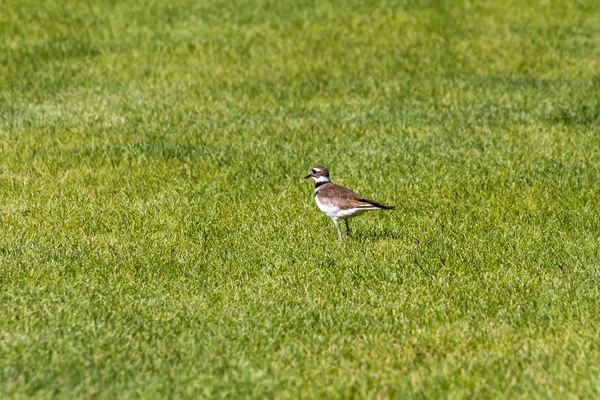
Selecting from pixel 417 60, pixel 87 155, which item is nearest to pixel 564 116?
pixel 417 60

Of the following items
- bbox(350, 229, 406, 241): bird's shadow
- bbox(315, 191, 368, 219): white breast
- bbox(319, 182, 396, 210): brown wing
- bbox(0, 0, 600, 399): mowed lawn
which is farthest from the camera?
bbox(350, 229, 406, 241): bird's shadow

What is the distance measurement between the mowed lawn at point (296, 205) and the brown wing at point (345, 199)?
53 cm

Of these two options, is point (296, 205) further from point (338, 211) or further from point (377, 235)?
point (338, 211)

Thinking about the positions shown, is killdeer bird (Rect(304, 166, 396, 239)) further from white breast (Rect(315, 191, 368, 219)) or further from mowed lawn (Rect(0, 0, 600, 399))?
mowed lawn (Rect(0, 0, 600, 399))

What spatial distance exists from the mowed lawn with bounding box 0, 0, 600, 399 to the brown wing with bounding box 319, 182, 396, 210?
53cm

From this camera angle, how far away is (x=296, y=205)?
41.7 feet

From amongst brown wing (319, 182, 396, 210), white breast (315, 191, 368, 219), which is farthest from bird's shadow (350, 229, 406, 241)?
brown wing (319, 182, 396, 210)

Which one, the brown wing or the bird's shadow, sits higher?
the brown wing

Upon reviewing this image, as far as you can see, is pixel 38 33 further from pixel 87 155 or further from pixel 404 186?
pixel 404 186

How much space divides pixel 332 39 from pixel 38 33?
25.9 ft

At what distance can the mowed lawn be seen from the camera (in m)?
7.44

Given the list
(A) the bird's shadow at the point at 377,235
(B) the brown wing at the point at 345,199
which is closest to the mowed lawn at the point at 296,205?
(A) the bird's shadow at the point at 377,235

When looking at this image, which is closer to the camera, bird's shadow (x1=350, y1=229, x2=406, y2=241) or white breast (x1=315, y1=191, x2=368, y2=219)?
white breast (x1=315, y1=191, x2=368, y2=219)

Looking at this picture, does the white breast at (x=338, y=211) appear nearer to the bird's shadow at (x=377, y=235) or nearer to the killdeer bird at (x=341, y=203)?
the killdeer bird at (x=341, y=203)
